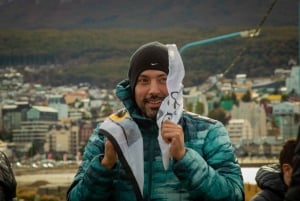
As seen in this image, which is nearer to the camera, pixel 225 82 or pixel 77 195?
pixel 77 195

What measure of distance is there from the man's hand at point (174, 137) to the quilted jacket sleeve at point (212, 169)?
0.03 metres

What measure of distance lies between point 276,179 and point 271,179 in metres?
0.02

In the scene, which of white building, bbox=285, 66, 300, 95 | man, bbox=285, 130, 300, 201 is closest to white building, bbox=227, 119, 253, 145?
white building, bbox=285, 66, 300, 95

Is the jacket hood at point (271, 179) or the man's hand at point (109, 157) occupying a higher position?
the man's hand at point (109, 157)

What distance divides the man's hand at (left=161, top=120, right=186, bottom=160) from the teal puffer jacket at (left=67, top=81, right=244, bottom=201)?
0.05 meters

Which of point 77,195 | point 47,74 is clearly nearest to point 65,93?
point 47,74

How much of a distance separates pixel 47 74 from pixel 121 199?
322 feet

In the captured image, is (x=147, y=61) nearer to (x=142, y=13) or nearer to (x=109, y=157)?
(x=109, y=157)

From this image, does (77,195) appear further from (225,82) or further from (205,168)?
(225,82)

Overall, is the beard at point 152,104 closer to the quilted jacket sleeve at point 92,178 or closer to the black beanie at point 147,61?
the black beanie at point 147,61

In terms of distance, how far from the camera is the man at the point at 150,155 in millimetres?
4008

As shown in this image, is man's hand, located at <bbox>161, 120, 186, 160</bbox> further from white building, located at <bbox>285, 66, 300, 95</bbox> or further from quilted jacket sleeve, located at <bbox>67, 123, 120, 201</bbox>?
white building, located at <bbox>285, 66, 300, 95</bbox>

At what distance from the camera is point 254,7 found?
125 m

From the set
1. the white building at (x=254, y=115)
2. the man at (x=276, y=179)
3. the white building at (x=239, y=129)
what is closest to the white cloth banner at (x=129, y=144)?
the man at (x=276, y=179)
